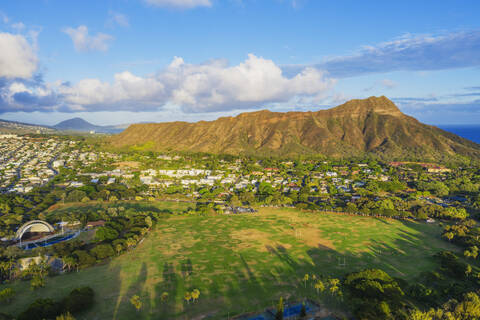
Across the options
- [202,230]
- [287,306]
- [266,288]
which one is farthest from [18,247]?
[287,306]

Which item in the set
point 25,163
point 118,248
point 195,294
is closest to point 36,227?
point 118,248

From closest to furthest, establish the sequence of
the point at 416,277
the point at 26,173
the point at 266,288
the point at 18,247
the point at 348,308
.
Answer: the point at 348,308 < the point at 266,288 < the point at 416,277 < the point at 18,247 < the point at 26,173

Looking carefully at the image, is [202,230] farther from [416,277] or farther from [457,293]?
[457,293]

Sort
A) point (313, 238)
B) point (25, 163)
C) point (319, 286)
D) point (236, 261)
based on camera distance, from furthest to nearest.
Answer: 1. point (25, 163)
2. point (313, 238)
3. point (236, 261)
4. point (319, 286)

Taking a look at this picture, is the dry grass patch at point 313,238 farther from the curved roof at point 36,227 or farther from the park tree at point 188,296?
the curved roof at point 36,227

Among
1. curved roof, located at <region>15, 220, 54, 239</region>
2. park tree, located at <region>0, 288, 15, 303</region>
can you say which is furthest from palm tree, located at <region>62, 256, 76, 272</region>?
curved roof, located at <region>15, 220, 54, 239</region>

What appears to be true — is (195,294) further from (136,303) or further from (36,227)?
(36,227)

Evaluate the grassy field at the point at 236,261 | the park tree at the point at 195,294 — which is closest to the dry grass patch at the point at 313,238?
the grassy field at the point at 236,261

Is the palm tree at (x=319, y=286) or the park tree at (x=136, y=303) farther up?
the park tree at (x=136, y=303)
